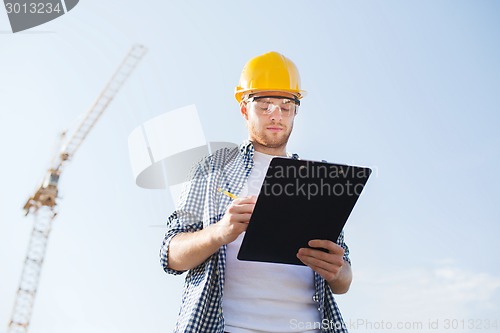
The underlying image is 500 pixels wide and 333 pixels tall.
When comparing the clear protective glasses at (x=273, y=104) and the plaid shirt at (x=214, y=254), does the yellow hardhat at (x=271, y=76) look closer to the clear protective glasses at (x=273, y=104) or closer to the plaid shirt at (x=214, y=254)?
the clear protective glasses at (x=273, y=104)

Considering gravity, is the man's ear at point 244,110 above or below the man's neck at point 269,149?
above

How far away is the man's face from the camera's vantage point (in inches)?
153

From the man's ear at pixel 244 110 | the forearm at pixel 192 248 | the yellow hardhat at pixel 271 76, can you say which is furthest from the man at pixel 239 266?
the yellow hardhat at pixel 271 76

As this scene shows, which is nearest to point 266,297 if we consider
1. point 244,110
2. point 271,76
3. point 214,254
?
point 214,254

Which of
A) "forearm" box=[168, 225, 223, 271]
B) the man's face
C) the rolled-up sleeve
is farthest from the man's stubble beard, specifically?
"forearm" box=[168, 225, 223, 271]

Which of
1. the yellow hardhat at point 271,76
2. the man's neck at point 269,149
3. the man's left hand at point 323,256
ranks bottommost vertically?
A: the man's left hand at point 323,256

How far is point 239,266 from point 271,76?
1659mm

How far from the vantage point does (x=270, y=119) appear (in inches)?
152

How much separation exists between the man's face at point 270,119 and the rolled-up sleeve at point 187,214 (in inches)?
22.3

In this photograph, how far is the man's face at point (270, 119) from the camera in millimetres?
3877

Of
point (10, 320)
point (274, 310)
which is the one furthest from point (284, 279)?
point (10, 320)

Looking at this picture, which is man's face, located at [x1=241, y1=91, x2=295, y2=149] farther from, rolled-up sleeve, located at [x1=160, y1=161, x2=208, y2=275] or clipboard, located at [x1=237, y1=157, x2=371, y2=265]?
clipboard, located at [x1=237, y1=157, x2=371, y2=265]

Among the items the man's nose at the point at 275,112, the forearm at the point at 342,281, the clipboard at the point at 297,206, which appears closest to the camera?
the clipboard at the point at 297,206

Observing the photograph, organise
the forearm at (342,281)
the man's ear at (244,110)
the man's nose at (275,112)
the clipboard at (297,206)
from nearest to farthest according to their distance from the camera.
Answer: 1. the clipboard at (297,206)
2. the forearm at (342,281)
3. the man's nose at (275,112)
4. the man's ear at (244,110)
